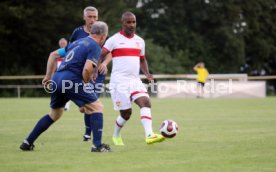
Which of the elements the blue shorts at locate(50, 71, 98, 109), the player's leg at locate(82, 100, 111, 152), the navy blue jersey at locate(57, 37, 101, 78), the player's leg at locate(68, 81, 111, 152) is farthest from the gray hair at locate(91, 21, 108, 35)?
the player's leg at locate(82, 100, 111, 152)

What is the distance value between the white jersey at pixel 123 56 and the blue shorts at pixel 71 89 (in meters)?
1.46

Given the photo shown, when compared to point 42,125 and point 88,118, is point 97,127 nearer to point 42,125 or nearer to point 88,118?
point 42,125

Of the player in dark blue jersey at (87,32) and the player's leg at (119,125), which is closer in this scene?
the player's leg at (119,125)

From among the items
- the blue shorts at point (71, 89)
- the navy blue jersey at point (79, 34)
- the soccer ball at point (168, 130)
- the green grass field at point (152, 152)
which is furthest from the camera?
the navy blue jersey at point (79, 34)

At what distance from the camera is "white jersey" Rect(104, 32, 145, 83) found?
447 inches

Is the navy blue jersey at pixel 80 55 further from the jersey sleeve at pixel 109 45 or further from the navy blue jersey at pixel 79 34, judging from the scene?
the navy blue jersey at pixel 79 34

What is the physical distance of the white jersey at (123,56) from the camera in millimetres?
11359

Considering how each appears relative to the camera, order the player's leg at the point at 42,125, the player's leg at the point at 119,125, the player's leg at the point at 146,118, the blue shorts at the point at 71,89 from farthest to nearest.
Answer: the player's leg at the point at 119,125, the player's leg at the point at 146,118, the player's leg at the point at 42,125, the blue shorts at the point at 71,89

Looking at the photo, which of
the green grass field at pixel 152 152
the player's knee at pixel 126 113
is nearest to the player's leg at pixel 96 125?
the green grass field at pixel 152 152

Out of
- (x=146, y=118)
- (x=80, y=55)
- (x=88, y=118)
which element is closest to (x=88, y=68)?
(x=80, y=55)

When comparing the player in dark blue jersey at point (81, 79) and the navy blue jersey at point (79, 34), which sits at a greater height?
the navy blue jersey at point (79, 34)

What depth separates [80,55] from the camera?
9836 mm

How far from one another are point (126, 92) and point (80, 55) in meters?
1.72

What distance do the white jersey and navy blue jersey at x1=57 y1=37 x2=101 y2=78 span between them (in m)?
1.48
